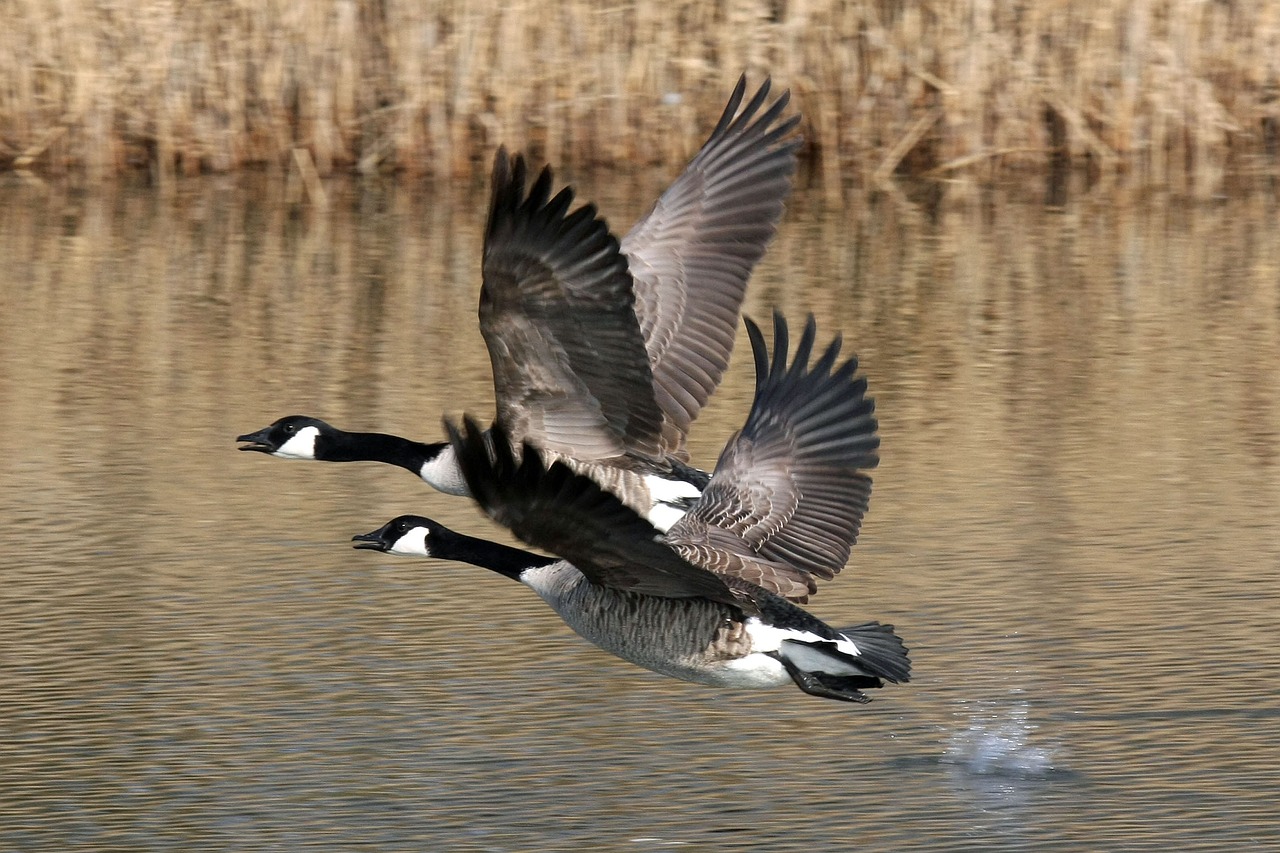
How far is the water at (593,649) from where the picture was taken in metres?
5.53

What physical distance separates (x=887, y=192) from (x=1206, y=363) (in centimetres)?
458

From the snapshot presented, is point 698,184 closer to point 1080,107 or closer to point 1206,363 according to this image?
point 1206,363

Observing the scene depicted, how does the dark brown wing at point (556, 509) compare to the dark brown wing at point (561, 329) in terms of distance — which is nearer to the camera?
the dark brown wing at point (556, 509)

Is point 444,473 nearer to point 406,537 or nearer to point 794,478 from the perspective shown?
point 406,537

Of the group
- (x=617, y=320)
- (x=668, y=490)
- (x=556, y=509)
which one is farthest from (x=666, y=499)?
(x=556, y=509)

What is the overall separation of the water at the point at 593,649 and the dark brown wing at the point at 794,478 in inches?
21.2

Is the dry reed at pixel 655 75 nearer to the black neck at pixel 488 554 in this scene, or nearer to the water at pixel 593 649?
the water at pixel 593 649

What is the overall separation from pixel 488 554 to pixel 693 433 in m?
3.00

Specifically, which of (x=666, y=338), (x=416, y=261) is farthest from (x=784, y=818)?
(x=416, y=261)

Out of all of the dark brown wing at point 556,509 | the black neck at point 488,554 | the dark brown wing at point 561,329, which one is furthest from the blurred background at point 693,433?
the dark brown wing at point 556,509

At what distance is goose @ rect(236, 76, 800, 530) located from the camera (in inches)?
237

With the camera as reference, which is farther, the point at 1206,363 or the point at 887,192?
the point at 887,192

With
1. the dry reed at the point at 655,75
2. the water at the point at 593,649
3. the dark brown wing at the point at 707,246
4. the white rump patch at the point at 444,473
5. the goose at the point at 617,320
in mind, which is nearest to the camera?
the water at the point at 593,649

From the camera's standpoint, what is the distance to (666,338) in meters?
7.54
